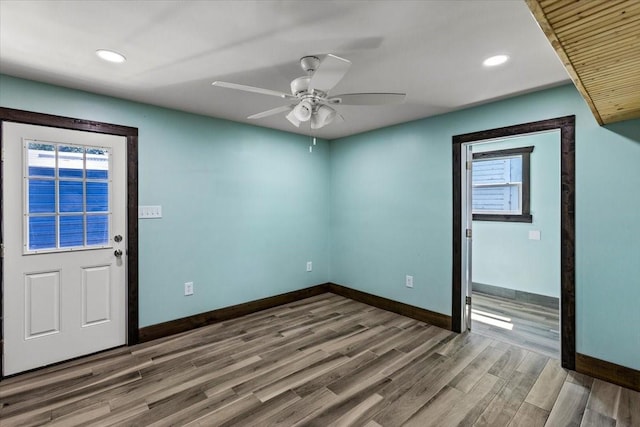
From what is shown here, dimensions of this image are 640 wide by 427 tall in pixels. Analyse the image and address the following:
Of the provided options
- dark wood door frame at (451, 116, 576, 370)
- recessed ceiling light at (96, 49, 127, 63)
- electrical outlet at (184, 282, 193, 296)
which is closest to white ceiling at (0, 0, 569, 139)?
recessed ceiling light at (96, 49, 127, 63)

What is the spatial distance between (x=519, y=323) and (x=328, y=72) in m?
3.57

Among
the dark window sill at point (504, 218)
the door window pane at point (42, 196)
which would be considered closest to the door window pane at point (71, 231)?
the door window pane at point (42, 196)

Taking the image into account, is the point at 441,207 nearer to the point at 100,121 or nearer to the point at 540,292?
the point at 540,292

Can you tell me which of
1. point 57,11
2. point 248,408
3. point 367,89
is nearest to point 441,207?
point 367,89

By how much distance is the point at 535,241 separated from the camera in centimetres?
413

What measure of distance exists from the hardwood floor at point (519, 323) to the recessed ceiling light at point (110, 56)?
13.4 ft

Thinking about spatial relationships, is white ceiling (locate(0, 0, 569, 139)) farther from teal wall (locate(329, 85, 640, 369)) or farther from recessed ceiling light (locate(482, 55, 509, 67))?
teal wall (locate(329, 85, 640, 369))

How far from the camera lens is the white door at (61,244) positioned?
241 centimetres

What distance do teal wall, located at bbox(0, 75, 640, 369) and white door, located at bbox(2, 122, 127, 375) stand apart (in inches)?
9.1

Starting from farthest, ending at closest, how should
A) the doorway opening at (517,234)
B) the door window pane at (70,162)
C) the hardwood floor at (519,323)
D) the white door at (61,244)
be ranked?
the doorway opening at (517,234) < the hardwood floor at (519,323) < the door window pane at (70,162) < the white door at (61,244)

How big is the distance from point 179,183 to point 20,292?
5.13 ft

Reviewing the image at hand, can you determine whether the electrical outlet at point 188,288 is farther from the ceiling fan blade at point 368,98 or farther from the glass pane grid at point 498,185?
the glass pane grid at point 498,185

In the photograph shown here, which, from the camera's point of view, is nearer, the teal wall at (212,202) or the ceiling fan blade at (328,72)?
the ceiling fan blade at (328,72)

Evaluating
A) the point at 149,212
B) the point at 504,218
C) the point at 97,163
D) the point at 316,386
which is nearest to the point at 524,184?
the point at 504,218
